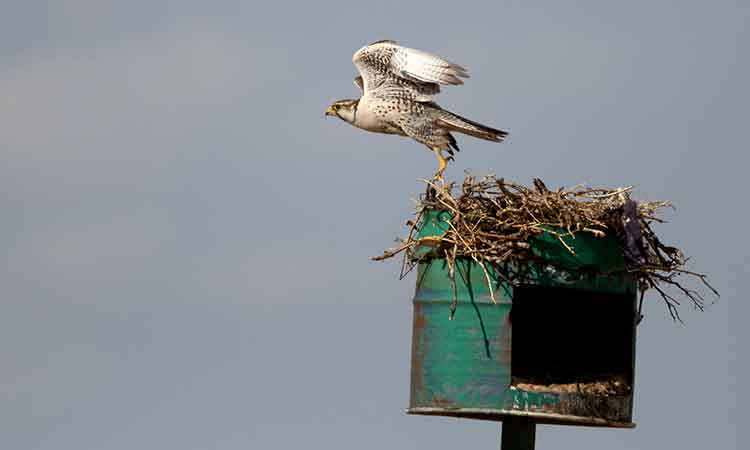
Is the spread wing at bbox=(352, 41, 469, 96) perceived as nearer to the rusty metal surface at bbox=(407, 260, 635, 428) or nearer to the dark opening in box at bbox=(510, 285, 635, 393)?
the dark opening in box at bbox=(510, 285, 635, 393)

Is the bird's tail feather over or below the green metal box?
over

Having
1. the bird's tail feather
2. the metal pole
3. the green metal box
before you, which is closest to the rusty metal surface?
the green metal box

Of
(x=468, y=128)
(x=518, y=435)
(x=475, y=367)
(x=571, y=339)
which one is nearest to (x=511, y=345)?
(x=475, y=367)

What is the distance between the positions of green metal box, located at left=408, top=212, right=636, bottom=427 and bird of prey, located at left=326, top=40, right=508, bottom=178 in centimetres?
343

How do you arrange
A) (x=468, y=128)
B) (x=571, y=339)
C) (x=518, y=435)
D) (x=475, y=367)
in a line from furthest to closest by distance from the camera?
(x=468, y=128) < (x=571, y=339) < (x=518, y=435) < (x=475, y=367)

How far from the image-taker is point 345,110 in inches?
645

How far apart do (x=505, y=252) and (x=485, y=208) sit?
0.36 meters

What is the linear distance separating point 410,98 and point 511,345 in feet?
14.8

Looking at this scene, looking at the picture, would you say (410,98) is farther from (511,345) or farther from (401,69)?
(511,345)

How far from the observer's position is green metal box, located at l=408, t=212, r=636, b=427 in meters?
11.4

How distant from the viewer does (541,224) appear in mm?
11469

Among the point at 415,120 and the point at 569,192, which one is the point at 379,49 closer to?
the point at 415,120

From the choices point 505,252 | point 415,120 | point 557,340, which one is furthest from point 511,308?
point 415,120

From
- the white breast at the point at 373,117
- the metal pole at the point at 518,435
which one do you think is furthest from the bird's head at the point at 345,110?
the metal pole at the point at 518,435
